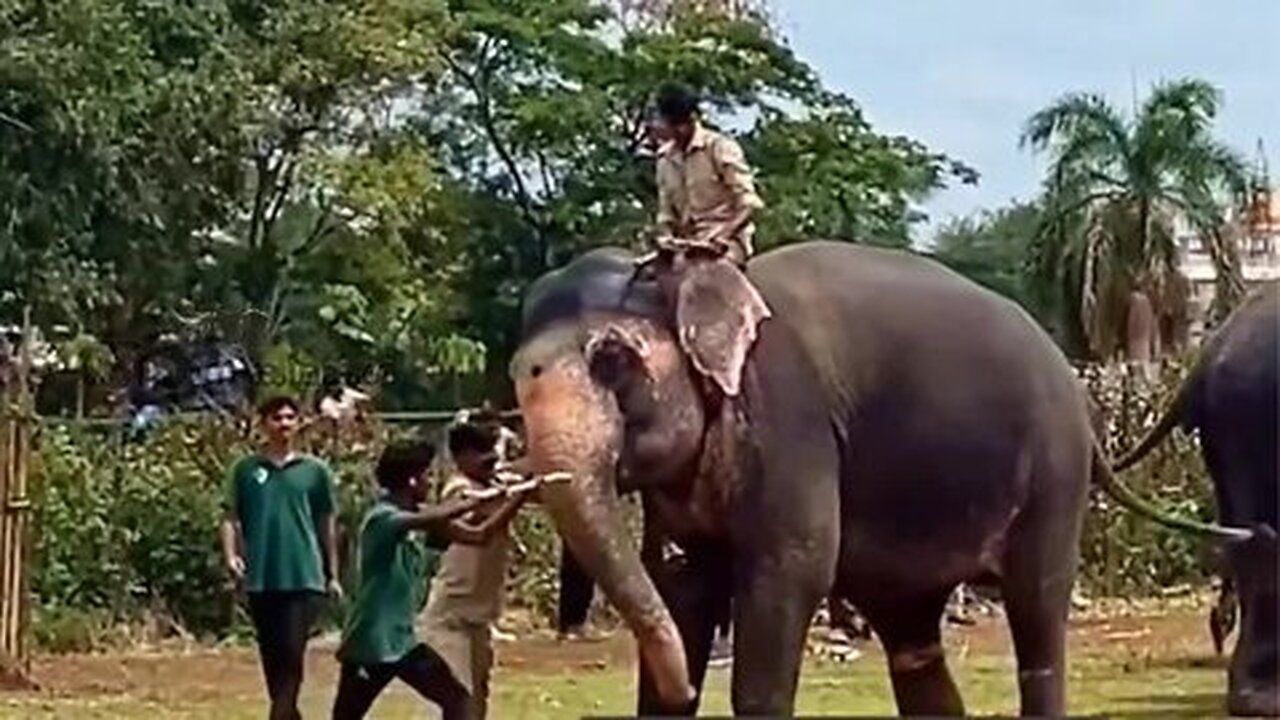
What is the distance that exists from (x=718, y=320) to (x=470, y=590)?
6.04 ft

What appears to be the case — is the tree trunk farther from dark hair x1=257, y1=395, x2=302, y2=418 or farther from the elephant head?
the elephant head

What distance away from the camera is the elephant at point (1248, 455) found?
12141 mm

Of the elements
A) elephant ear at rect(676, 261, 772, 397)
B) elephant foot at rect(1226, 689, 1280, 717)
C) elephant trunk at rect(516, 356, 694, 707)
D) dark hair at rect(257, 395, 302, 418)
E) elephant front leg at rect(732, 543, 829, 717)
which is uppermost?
elephant ear at rect(676, 261, 772, 397)

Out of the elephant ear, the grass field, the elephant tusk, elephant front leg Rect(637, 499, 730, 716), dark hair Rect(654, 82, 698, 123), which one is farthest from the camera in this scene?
the grass field

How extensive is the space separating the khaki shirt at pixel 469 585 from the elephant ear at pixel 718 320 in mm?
1489

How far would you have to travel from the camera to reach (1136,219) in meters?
36.9

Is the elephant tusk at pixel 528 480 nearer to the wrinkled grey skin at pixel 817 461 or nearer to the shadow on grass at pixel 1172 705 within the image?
the wrinkled grey skin at pixel 817 461

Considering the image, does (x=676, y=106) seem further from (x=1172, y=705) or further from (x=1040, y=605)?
(x=1172, y=705)

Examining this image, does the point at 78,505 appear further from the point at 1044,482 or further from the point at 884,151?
the point at 884,151

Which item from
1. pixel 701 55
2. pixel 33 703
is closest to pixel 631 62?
pixel 701 55

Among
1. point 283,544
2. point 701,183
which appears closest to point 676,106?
point 701,183

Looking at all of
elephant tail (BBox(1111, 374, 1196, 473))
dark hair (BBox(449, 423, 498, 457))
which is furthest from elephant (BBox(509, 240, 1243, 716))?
elephant tail (BBox(1111, 374, 1196, 473))

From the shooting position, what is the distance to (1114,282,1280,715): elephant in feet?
39.8

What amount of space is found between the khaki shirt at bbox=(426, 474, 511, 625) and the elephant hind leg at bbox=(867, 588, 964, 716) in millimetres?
1280
